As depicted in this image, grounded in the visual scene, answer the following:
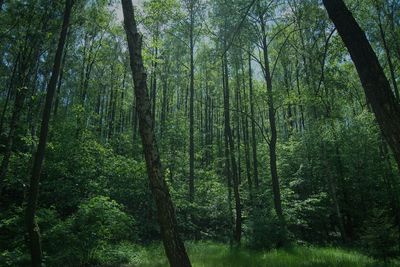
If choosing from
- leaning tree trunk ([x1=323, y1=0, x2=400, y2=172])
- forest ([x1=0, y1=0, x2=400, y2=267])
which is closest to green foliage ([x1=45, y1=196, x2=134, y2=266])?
forest ([x1=0, y1=0, x2=400, y2=267])

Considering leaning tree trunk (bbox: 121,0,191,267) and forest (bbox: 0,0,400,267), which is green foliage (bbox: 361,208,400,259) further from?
leaning tree trunk (bbox: 121,0,191,267)

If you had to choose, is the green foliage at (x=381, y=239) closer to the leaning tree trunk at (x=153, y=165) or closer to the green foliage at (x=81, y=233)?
the leaning tree trunk at (x=153, y=165)

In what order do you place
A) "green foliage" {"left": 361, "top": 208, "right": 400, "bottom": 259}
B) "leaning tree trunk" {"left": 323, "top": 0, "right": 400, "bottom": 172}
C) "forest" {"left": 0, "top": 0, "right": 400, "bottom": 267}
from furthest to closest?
"green foliage" {"left": 361, "top": 208, "right": 400, "bottom": 259}
"forest" {"left": 0, "top": 0, "right": 400, "bottom": 267}
"leaning tree trunk" {"left": 323, "top": 0, "right": 400, "bottom": 172}

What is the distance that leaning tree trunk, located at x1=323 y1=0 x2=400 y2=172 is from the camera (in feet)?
10.3

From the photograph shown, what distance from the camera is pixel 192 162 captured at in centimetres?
1823

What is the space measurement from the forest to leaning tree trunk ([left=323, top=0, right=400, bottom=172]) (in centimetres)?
1

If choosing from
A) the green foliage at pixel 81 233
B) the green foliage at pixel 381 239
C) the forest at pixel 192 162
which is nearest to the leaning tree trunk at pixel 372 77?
the forest at pixel 192 162

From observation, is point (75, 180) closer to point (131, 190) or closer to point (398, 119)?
point (131, 190)

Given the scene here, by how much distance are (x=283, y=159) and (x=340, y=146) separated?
344cm

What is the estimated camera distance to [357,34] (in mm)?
3688

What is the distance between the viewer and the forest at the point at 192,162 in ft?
21.3

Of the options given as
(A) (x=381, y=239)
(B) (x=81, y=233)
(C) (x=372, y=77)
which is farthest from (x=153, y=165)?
(A) (x=381, y=239)

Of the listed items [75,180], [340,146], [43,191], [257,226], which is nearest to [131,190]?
[75,180]

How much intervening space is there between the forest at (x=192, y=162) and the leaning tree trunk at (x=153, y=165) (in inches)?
0.8
